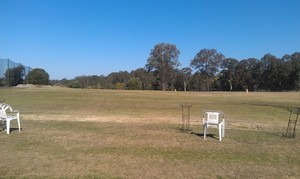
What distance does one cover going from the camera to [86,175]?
5.50 m

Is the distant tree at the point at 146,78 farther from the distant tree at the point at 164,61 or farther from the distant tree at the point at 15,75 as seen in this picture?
the distant tree at the point at 15,75

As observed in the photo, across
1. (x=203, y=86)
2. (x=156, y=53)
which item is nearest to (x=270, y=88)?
Answer: (x=203, y=86)

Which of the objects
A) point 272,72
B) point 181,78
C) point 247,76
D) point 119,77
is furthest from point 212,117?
point 119,77

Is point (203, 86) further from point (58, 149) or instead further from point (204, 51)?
point (58, 149)

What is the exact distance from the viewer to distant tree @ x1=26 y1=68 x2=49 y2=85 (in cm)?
5851

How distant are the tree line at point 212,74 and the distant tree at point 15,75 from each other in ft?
81.6

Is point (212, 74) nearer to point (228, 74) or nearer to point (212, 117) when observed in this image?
point (228, 74)

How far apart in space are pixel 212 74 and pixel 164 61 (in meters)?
17.1

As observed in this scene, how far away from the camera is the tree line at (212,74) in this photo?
81.4m

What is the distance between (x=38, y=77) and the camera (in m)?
61.6

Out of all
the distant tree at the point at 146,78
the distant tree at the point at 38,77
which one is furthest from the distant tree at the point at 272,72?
the distant tree at the point at 38,77

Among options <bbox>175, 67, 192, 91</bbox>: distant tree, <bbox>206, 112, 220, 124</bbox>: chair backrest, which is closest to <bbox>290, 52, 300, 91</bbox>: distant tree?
<bbox>175, 67, 192, 91</bbox>: distant tree

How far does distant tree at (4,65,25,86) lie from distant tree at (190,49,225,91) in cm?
5752

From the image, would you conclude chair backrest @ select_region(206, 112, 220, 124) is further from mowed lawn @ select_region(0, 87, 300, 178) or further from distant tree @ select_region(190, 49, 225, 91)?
distant tree @ select_region(190, 49, 225, 91)
